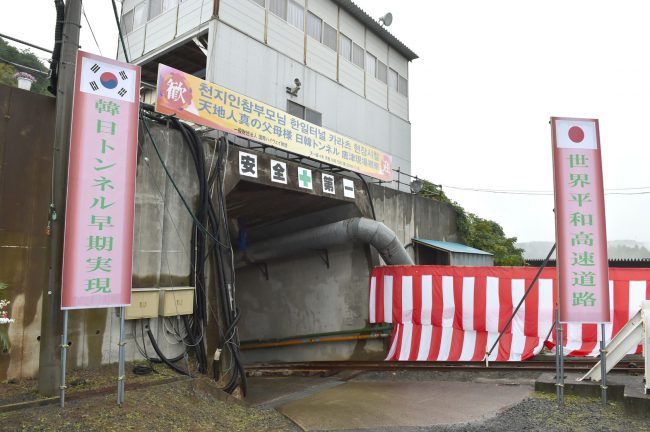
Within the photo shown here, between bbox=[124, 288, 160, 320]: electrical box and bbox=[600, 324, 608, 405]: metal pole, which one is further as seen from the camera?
bbox=[124, 288, 160, 320]: electrical box

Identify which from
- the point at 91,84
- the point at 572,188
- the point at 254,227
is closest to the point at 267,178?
the point at 254,227

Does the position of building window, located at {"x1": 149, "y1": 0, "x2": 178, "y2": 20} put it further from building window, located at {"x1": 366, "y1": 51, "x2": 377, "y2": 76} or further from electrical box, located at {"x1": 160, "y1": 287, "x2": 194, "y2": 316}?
electrical box, located at {"x1": 160, "y1": 287, "x2": 194, "y2": 316}

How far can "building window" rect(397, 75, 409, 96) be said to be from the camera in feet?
74.5

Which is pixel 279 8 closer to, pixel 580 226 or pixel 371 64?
pixel 371 64

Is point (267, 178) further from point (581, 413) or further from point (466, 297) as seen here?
point (581, 413)

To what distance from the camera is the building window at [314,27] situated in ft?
58.7

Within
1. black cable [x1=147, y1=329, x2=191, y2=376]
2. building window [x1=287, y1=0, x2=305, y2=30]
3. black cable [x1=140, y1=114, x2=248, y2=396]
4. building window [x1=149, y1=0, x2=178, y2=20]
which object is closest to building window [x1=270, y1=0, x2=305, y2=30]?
building window [x1=287, y1=0, x2=305, y2=30]

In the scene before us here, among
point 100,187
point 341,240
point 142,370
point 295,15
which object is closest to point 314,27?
point 295,15

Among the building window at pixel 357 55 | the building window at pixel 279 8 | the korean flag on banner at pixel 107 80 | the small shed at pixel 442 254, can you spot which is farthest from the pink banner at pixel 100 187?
the building window at pixel 357 55

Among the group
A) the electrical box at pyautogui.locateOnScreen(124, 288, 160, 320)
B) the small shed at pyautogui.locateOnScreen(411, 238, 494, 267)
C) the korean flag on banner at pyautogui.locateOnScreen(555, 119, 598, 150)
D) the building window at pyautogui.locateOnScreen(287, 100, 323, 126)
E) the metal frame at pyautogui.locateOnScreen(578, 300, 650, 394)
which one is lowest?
the metal frame at pyautogui.locateOnScreen(578, 300, 650, 394)

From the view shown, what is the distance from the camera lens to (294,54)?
17094mm

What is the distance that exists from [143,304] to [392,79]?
17.7 meters

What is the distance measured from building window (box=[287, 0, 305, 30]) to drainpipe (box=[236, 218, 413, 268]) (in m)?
8.52

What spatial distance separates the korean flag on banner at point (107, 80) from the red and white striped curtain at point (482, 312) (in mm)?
8638
